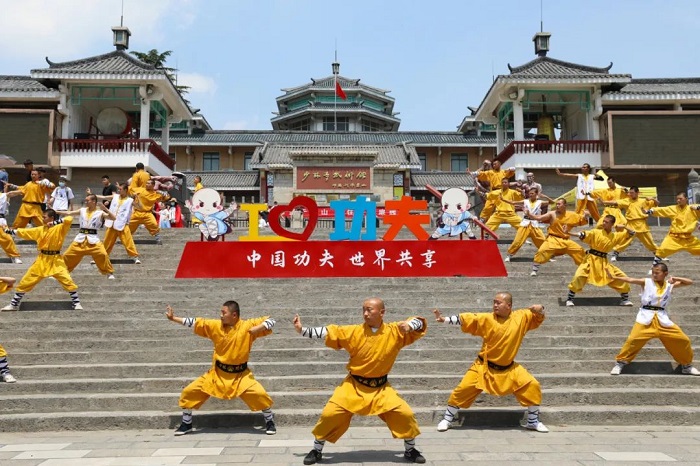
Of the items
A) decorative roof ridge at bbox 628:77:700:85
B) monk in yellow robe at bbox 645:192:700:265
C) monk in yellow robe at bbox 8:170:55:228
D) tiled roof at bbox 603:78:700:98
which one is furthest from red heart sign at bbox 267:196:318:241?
decorative roof ridge at bbox 628:77:700:85

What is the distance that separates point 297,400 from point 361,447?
127 centimetres

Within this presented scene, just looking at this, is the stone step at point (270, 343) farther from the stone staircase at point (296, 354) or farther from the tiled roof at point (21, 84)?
the tiled roof at point (21, 84)

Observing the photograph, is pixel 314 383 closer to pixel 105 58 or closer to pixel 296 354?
pixel 296 354

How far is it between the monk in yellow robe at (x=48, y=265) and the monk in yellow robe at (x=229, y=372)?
12.5ft

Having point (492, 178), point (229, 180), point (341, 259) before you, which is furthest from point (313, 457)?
point (229, 180)

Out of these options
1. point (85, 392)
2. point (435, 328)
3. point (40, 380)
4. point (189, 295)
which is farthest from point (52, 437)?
point (435, 328)

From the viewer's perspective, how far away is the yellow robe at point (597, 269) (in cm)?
870

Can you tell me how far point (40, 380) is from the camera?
21.7 ft

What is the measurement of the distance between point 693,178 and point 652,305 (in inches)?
483

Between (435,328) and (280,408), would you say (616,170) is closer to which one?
(435,328)

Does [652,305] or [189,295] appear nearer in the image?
[652,305]

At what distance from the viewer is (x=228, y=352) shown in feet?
18.4

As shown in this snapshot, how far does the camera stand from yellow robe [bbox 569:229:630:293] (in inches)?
342

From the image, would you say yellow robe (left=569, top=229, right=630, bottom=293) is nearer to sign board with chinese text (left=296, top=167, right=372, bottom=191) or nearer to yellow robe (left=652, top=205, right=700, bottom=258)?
yellow robe (left=652, top=205, right=700, bottom=258)
